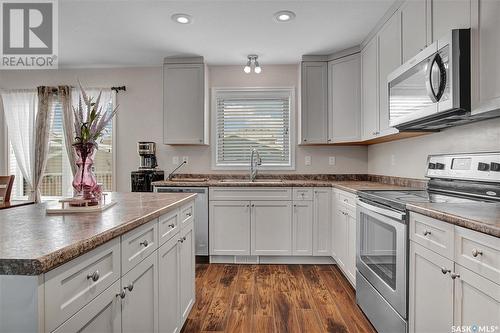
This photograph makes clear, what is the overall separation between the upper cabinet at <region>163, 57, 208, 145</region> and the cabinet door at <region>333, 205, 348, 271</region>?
1822 mm

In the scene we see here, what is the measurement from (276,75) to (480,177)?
276 cm

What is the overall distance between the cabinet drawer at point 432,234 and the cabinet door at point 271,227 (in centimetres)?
181

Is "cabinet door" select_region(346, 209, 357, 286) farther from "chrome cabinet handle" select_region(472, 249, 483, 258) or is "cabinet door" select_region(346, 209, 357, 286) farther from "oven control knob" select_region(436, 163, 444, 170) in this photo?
"chrome cabinet handle" select_region(472, 249, 483, 258)

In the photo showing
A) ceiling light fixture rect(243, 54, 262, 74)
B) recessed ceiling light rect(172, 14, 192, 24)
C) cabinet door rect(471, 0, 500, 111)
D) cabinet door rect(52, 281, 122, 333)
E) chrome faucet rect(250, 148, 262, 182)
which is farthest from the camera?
chrome faucet rect(250, 148, 262, 182)

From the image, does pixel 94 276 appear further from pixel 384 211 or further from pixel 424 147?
pixel 424 147

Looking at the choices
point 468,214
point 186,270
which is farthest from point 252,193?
point 468,214

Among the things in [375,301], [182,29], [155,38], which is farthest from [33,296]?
[155,38]

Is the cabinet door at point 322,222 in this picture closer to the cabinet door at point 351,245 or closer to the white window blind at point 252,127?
the cabinet door at point 351,245

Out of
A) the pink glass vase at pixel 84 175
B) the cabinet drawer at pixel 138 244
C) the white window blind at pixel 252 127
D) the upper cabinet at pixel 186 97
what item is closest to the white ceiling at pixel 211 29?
the upper cabinet at pixel 186 97

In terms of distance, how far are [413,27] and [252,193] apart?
2.11m

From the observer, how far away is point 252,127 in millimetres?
3996

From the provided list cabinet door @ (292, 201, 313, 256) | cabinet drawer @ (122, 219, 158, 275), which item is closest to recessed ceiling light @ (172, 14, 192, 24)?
cabinet drawer @ (122, 219, 158, 275)

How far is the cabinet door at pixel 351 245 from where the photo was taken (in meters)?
2.52

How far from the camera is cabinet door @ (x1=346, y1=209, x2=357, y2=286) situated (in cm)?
252
